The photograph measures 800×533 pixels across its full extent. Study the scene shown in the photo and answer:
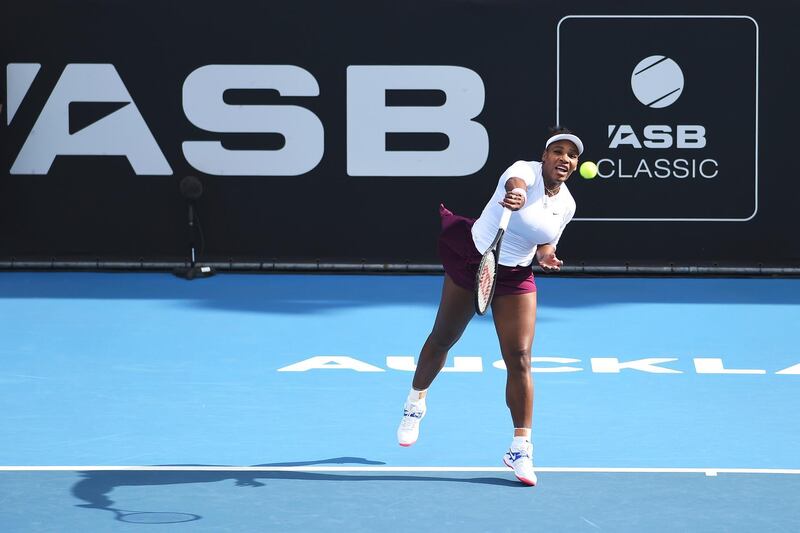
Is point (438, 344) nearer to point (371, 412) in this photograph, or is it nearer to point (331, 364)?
point (371, 412)

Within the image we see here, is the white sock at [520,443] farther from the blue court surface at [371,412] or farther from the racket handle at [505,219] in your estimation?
the racket handle at [505,219]

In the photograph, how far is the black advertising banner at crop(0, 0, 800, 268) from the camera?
1309 centimetres

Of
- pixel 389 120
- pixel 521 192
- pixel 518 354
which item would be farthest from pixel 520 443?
pixel 389 120

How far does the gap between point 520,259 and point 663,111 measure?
677cm

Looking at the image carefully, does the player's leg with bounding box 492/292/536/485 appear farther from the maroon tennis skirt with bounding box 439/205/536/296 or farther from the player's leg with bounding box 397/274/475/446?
the player's leg with bounding box 397/274/475/446

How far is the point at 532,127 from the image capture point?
13.2 meters

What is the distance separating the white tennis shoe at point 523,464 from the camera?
6488mm

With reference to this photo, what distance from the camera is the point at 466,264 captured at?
22.4ft

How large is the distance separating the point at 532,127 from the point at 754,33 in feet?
6.56

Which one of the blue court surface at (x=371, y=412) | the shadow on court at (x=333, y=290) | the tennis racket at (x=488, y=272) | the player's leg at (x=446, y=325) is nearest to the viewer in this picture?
the blue court surface at (x=371, y=412)

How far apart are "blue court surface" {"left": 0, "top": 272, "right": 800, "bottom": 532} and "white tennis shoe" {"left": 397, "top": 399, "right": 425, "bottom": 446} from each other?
0.08 m

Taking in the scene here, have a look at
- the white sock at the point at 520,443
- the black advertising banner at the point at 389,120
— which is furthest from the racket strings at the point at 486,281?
the black advertising banner at the point at 389,120

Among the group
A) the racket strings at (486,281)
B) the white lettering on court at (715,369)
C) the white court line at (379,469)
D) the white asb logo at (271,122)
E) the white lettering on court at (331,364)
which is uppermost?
the white asb logo at (271,122)

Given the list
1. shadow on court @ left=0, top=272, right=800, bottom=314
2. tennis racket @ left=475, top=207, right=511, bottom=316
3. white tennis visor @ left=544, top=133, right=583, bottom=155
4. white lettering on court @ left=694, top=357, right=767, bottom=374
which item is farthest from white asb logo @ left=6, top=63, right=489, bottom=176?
tennis racket @ left=475, top=207, right=511, bottom=316
